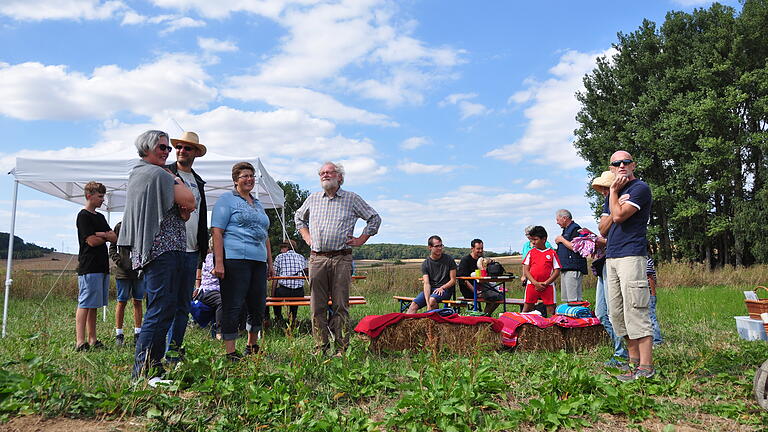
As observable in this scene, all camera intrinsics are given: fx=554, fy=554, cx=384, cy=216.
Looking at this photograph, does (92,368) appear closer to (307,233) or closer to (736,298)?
(307,233)

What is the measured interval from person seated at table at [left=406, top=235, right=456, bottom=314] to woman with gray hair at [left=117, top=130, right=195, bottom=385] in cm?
472

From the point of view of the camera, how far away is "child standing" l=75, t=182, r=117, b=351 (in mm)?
5414

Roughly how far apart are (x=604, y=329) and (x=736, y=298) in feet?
23.6

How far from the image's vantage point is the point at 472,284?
866 centimetres

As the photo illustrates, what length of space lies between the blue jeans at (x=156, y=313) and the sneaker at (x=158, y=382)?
59 mm

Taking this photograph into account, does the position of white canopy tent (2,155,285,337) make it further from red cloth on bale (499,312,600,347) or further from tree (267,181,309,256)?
tree (267,181,309,256)

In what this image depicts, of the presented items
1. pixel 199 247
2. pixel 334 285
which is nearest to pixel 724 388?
pixel 334 285

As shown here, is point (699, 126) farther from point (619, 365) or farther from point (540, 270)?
point (619, 365)

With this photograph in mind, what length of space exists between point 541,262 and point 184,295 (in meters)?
4.87

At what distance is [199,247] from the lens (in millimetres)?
4391

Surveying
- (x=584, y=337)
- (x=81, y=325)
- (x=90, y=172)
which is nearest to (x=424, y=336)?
(x=584, y=337)

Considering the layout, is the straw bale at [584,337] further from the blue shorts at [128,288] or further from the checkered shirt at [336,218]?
the blue shorts at [128,288]

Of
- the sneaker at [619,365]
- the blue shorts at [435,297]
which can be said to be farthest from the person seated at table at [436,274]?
the sneaker at [619,365]

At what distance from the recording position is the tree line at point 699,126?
22422mm
